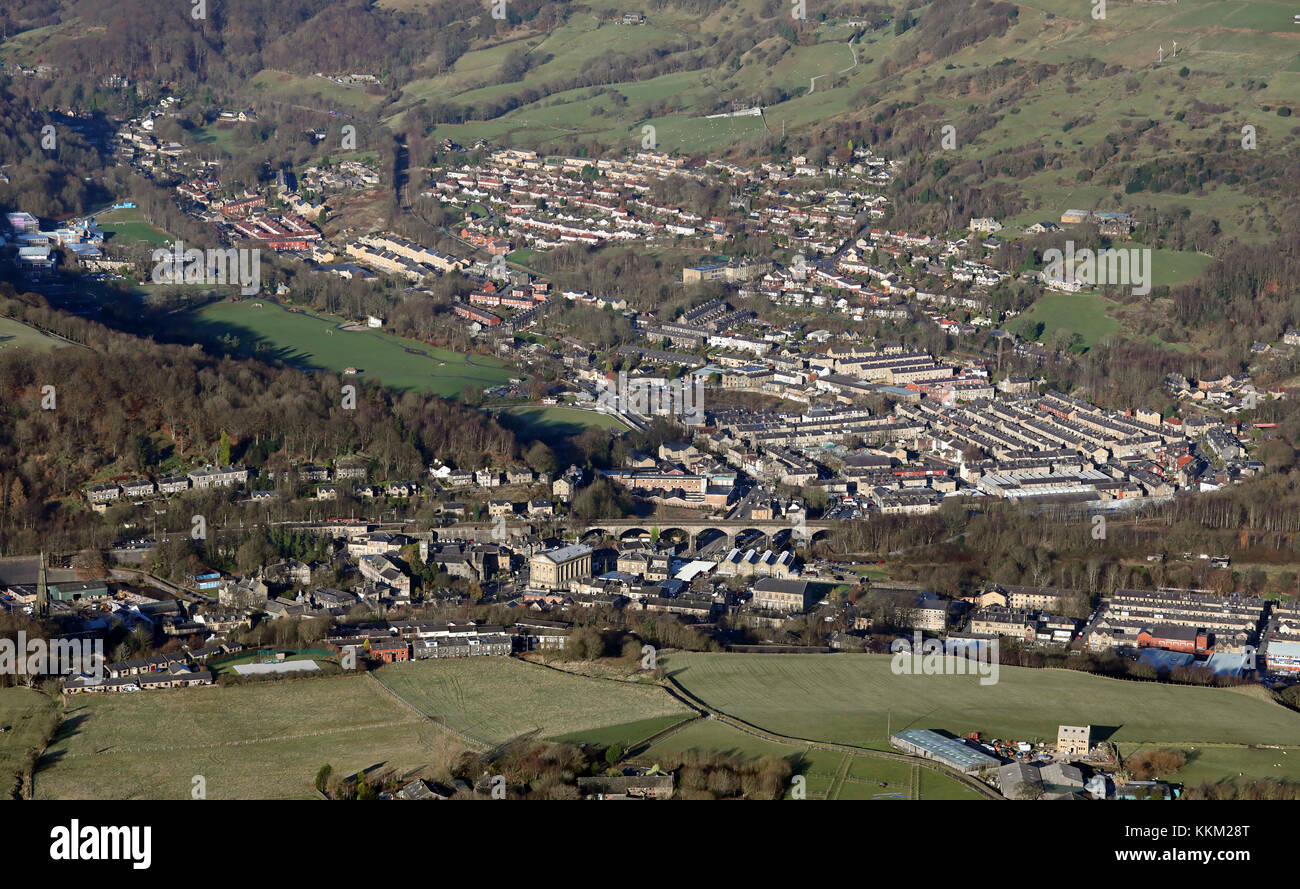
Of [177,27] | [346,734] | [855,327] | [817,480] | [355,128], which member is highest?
[177,27]

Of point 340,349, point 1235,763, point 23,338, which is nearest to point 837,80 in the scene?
point 340,349

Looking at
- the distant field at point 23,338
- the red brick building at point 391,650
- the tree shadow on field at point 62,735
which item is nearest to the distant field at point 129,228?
the distant field at point 23,338

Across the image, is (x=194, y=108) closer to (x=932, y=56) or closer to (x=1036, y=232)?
(x=932, y=56)

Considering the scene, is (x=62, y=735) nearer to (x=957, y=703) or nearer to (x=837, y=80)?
(x=957, y=703)

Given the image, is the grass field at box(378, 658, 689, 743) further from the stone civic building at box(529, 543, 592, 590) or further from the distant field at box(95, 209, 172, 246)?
the distant field at box(95, 209, 172, 246)

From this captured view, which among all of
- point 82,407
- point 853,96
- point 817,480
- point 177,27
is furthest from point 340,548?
point 177,27
